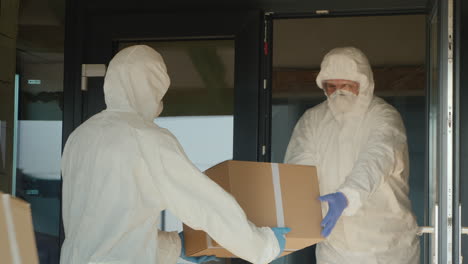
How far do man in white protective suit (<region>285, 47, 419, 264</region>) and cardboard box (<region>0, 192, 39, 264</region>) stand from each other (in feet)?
7.34

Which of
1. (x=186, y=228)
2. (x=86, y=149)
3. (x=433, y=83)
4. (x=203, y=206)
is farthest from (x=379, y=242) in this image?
(x=86, y=149)

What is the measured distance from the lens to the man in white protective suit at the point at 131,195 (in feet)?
7.74

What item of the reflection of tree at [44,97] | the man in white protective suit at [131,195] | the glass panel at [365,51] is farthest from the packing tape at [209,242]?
the glass panel at [365,51]

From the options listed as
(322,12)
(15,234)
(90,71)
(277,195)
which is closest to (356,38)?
(322,12)

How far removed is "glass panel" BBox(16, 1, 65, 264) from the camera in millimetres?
3873

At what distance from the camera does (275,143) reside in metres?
4.24

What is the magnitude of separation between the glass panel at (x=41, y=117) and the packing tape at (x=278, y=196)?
155 centimetres

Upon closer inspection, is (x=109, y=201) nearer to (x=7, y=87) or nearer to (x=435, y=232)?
(x=435, y=232)

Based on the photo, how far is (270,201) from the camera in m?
2.73

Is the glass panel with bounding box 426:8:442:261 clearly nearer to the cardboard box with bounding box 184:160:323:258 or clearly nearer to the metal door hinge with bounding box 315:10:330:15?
the metal door hinge with bounding box 315:10:330:15

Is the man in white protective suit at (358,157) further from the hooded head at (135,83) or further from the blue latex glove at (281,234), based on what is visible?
the hooded head at (135,83)

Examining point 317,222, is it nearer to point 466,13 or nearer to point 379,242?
point 379,242

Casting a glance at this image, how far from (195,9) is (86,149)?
1.68 m

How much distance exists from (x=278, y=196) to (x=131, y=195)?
0.61 metres
